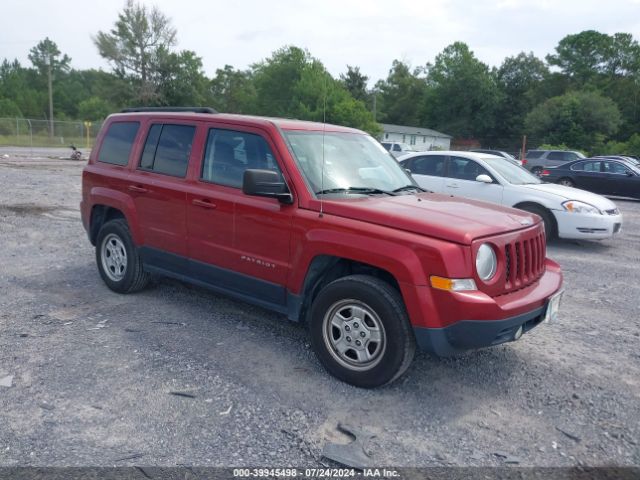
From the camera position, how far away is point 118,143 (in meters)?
5.98

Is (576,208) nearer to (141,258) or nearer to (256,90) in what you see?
(141,258)

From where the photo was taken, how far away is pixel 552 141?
55.3 metres

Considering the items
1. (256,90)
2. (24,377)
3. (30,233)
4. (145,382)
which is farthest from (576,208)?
(256,90)

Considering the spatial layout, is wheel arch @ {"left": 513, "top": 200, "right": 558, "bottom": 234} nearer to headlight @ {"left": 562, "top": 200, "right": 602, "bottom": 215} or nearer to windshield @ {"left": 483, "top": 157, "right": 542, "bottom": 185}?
headlight @ {"left": 562, "top": 200, "right": 602, "bottom": 215}

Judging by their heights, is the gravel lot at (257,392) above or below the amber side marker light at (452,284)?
below

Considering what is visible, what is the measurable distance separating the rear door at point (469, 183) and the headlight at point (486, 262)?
6303 millimetres

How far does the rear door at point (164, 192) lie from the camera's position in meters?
5.15

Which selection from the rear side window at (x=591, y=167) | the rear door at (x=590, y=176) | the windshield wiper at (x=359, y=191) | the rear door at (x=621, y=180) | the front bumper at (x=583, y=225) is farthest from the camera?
the rear side window at (x=591, y=167)

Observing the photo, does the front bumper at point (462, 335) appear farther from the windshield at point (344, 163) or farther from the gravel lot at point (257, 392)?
the windshield at point (344, 163)

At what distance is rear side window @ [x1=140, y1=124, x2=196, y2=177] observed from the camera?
17.0 feet

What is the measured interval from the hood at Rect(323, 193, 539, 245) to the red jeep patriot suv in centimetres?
1

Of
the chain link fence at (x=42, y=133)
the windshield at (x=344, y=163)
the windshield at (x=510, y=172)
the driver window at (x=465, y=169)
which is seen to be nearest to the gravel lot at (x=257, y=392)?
the windshield at (x=344, y=163)

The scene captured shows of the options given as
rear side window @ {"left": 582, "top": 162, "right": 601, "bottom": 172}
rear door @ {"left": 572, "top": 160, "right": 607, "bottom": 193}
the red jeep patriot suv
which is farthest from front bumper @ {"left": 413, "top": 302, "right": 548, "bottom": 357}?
rear side window @ {"left": 582, "top": 162, "right": 601, "bottom": 172}

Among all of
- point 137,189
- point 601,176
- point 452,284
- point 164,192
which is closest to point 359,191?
point 452,284
